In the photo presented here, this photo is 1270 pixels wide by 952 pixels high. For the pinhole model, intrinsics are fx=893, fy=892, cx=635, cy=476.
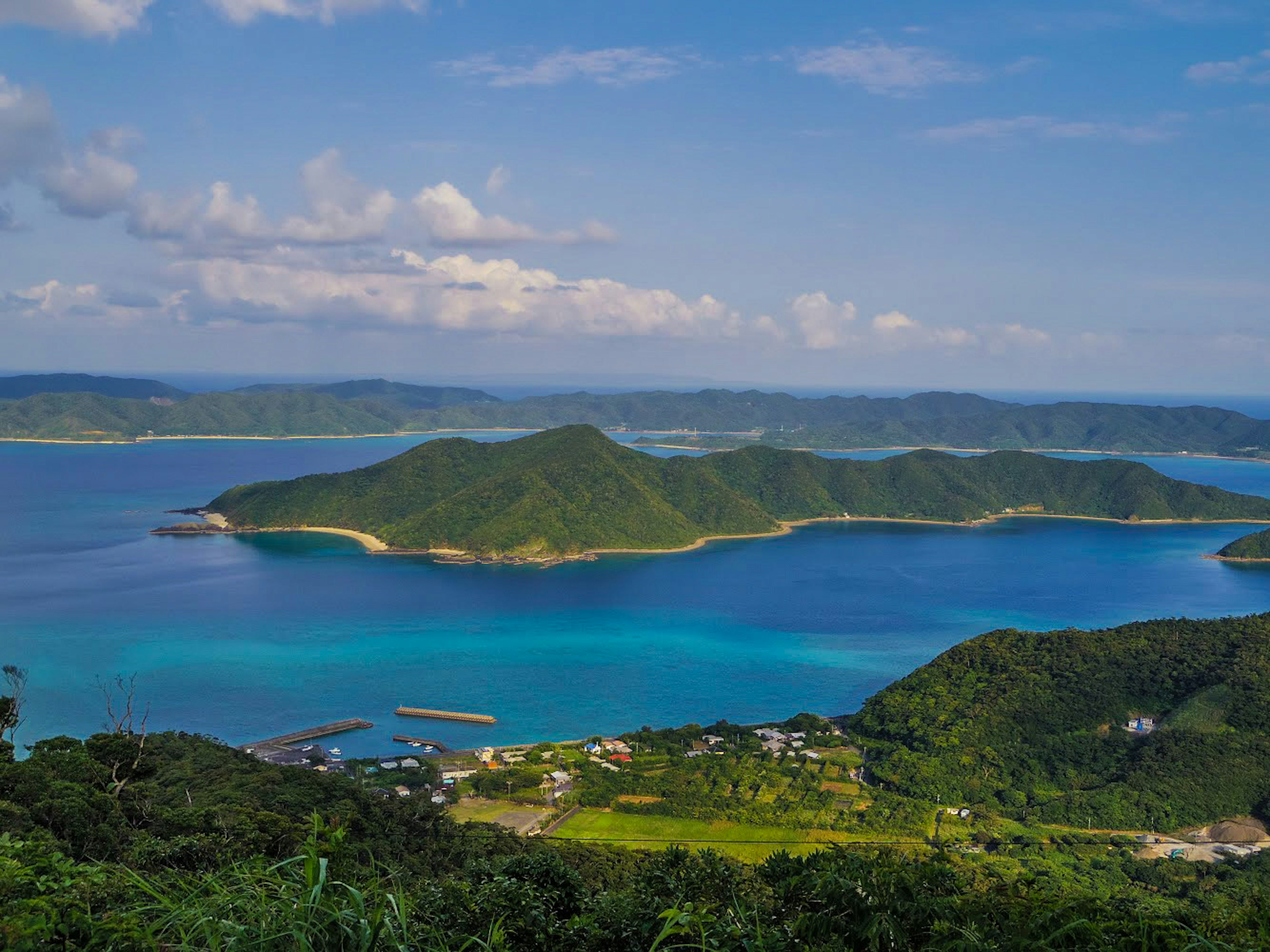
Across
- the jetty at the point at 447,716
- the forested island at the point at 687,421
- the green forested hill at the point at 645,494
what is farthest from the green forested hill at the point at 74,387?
the jetty at the point at 447,716

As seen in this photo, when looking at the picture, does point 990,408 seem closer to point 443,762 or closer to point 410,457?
point 410,457

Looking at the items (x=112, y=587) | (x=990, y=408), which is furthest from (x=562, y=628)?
(x=990, y=408)

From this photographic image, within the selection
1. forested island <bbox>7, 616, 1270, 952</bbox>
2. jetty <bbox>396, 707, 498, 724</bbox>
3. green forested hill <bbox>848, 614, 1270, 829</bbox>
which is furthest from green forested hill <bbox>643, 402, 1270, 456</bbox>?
forested island <bbox>7, 616, 1270, 952</bbox>

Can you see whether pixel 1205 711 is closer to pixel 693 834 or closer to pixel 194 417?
pixel 693 834

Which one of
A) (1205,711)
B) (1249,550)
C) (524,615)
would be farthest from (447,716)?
(1249,550)

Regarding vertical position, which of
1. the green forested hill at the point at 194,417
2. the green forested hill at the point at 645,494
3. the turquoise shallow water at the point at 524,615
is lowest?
the turquoise shallow water at the point at 524,615

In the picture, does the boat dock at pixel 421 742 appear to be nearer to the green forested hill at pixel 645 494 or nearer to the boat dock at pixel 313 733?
the boat dock at pixel 313 733

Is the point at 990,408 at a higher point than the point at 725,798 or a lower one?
higher
